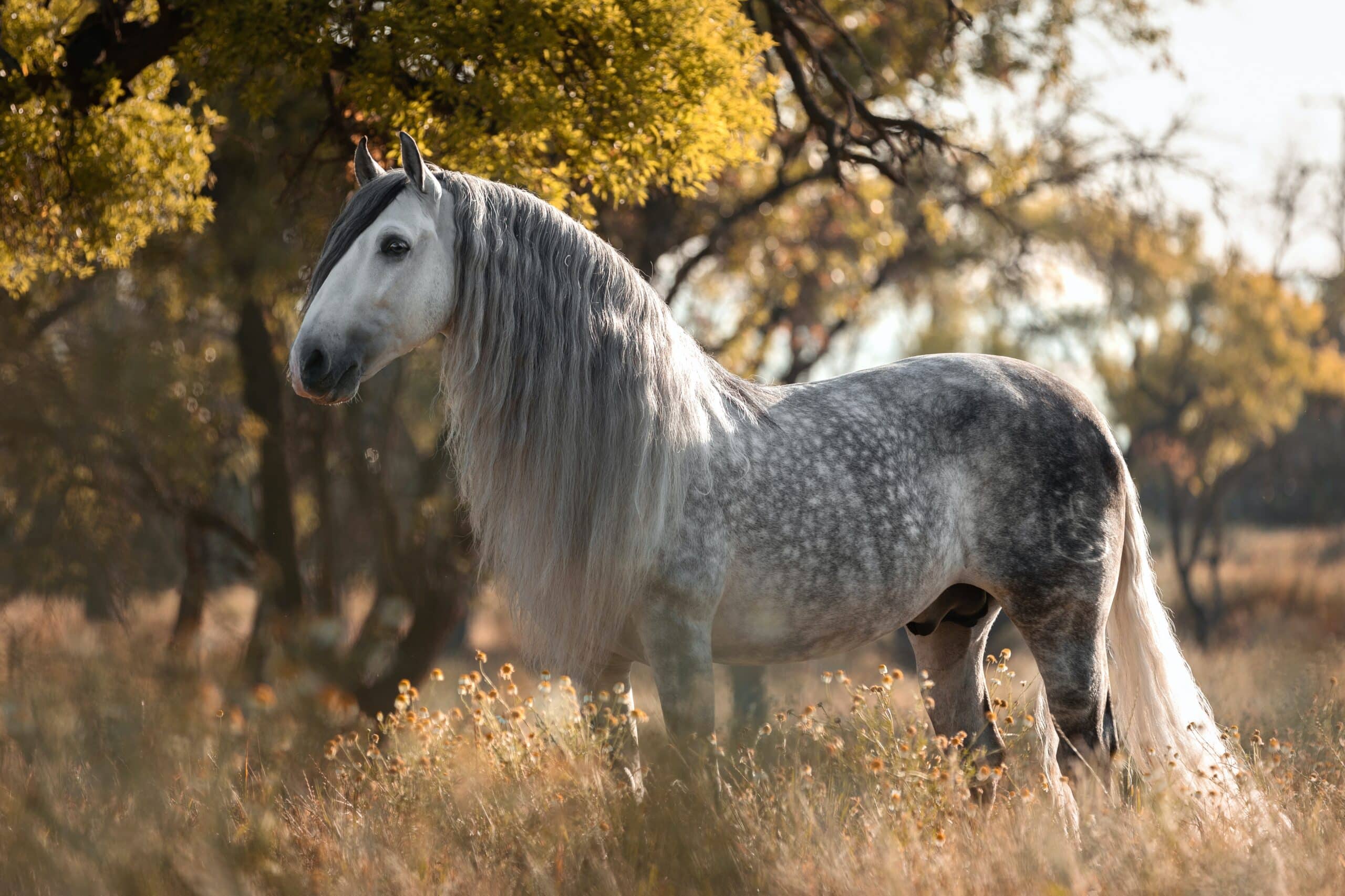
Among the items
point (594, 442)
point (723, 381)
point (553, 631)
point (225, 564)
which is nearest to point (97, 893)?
point (553, 631)

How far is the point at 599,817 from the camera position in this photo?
3398mm

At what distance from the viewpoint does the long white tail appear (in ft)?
14.0

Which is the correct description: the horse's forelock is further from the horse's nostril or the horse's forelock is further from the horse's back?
the horse's back

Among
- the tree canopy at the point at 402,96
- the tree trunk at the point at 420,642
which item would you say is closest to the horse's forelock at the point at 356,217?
the tree canopy at the point at 402,96

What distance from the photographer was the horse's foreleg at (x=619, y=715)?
354 cm

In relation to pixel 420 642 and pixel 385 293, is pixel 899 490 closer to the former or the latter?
pixel 385 293

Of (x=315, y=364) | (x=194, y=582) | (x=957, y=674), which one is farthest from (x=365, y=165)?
(x=194, y=582)

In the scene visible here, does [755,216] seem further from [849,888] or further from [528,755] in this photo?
[849,888]

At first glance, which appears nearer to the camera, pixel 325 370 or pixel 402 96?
pixel 325 370

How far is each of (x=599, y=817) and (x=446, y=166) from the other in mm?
3077

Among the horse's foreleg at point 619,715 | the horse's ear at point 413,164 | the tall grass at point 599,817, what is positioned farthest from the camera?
the horse's foreleg at point 619,715

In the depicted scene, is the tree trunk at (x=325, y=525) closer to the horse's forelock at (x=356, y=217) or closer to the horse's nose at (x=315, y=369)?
the horse's forelock at (x=356, y=217)

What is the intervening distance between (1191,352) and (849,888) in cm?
1676

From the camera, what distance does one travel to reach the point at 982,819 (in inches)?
137
